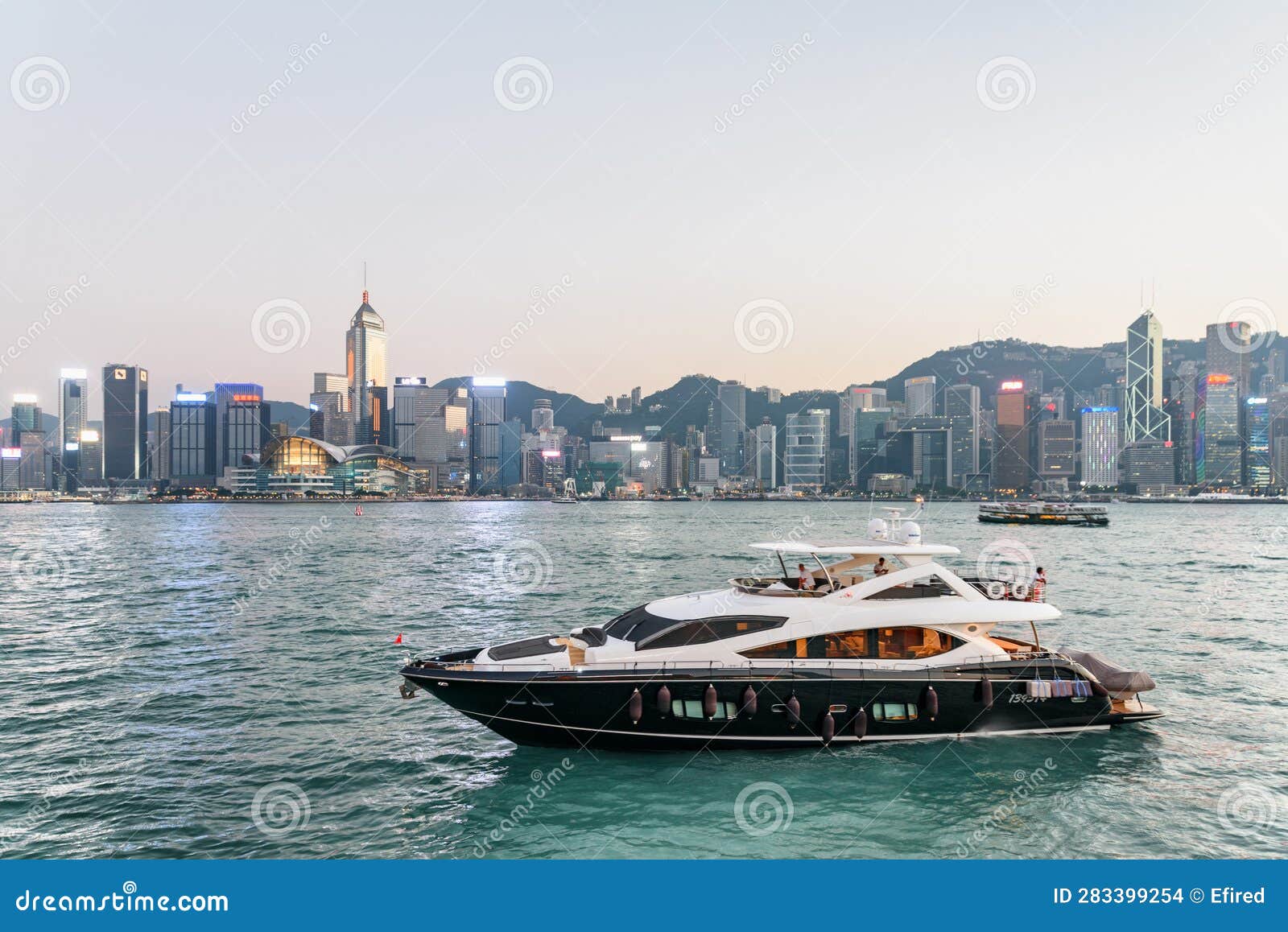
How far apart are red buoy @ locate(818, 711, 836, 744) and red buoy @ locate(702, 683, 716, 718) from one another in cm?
206

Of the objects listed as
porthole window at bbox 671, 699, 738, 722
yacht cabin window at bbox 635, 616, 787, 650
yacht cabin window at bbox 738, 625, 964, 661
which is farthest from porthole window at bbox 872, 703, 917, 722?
porthole window at bbox 671, 699, 738, 722

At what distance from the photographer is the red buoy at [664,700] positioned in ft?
44.9

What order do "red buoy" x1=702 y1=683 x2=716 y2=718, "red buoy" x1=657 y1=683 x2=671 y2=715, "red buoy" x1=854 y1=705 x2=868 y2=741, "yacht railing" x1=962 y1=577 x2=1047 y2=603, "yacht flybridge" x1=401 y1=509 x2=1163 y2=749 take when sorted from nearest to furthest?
"red buoy" x1=657 y1=683 x2=671 y2=715
"red buoy" x1=702 y1=683 x2=716 y2=718
"yacht flybridge" x1=401 y1=509 x2=1163 y2=749
"red buoy" x1=854 y1=705 x2=868 y2=741
"yacht railing" x1=962 y1=577 x2=1047 y2=603

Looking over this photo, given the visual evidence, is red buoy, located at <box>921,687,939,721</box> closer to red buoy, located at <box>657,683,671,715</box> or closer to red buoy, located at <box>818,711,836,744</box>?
red buoy, located at <box>818,711,836,744</box>

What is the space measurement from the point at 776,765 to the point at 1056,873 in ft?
28.6

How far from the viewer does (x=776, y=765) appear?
13.8 meters

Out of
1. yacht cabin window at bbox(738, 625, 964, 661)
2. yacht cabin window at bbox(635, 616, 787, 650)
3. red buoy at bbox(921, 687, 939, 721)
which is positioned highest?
yacht cabin window at bbox(635, 616, 787, 650)

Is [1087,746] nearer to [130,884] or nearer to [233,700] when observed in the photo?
[130,884]

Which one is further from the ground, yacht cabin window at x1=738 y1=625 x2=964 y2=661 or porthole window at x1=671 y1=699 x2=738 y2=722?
yacht cabin window at x1=738 y1=625 x2=964 y2=661

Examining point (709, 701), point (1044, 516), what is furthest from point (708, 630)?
point (1044, 516)

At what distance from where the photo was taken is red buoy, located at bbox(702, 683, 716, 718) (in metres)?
13.8

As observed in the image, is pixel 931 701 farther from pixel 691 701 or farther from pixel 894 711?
pixel 691 701

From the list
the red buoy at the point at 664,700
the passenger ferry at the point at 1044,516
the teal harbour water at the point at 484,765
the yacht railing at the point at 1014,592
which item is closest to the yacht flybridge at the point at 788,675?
the red buoy at the point at 664,700

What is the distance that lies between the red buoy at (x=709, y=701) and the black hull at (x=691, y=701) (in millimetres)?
75
